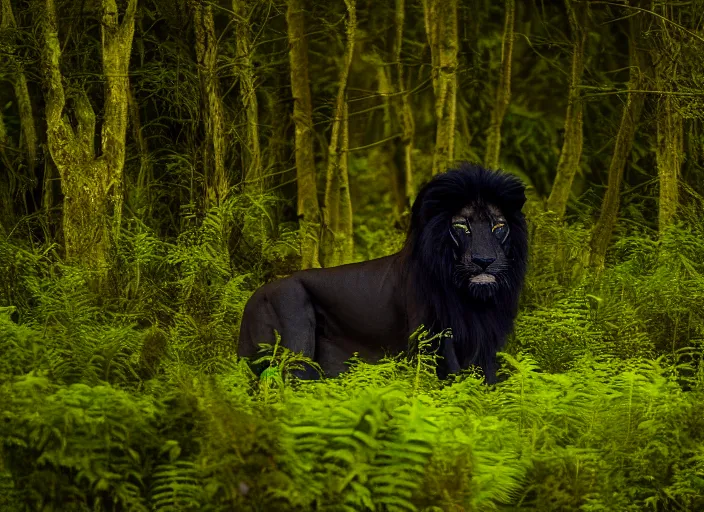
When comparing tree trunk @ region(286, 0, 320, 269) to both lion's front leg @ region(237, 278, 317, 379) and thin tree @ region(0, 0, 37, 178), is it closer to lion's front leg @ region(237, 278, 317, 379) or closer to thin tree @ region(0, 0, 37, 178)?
thin tree @ region(0, 0, 37, 178)

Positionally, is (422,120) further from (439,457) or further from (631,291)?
(439,457)

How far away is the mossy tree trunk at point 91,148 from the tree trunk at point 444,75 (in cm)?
241

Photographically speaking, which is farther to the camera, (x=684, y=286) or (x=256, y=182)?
(x=256, y=182)

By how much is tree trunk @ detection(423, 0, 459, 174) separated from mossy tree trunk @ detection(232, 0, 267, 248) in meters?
1.46

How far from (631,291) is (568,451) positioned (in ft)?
12.9

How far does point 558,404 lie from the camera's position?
231 inches

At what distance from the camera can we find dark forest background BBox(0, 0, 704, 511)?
497cm

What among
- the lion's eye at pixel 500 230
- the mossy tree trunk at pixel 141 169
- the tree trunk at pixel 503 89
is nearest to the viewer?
the lion's eye at pixel 500 230

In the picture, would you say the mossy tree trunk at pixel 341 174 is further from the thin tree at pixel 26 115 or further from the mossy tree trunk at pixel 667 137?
the thin tree at pixel 26 115

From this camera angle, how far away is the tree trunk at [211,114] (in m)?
10.7

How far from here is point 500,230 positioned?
739 cm

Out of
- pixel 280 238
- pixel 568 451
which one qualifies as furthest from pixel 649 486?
pixel 280 238

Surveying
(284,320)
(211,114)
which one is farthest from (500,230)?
(211,114)

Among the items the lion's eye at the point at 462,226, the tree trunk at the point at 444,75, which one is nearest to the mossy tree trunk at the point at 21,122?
the tree trunk at the point at 444,75
